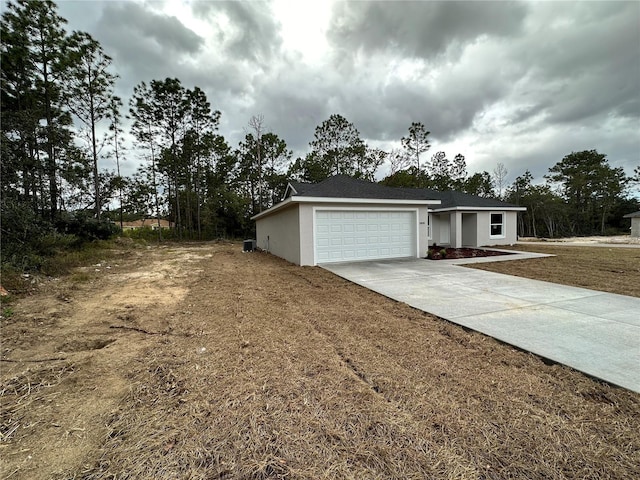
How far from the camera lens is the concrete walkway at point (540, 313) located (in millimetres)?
2730

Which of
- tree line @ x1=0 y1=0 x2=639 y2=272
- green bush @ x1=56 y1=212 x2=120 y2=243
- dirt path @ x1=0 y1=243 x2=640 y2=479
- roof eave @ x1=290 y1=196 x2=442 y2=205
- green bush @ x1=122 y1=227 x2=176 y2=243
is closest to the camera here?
dirt path @ x1=0 y1=243 x2=640 y2=479

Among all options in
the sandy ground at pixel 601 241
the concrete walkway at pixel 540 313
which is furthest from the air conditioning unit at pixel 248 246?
the sandy ground at pixel 601 241

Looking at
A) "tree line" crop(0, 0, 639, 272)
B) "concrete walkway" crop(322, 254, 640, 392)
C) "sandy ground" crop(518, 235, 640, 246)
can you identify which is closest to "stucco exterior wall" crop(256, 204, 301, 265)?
"concrete walkway" crop(322, 254, 640, 392)

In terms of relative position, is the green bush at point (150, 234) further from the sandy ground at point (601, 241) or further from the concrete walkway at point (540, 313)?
the sandy ground at point (601, 241)

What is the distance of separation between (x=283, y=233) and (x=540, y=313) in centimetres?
919

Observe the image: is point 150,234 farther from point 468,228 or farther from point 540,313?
point 540,313

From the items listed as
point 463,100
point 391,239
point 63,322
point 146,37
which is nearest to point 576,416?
point 63,322

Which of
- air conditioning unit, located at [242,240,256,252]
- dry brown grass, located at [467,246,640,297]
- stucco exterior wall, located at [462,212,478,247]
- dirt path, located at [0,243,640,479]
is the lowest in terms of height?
dirt path, located at [0,243,640,479]

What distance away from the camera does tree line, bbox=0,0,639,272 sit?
36.6 feet

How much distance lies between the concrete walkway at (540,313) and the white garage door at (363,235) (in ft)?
7.94

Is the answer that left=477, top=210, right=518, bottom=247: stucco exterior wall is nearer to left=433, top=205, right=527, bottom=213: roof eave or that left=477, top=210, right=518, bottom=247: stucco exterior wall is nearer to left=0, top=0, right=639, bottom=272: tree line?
left=433, top=205, right=527, bottom=213: roof eave

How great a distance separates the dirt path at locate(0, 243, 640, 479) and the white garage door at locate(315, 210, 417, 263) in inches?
230

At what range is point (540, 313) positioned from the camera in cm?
409

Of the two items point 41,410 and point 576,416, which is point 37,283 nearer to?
point 41,410
